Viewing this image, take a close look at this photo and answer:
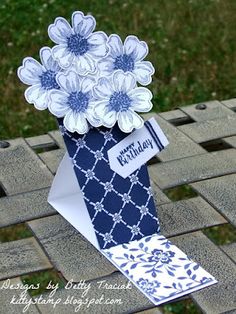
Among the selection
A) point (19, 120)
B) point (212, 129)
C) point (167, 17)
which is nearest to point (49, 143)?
point (212, 129)

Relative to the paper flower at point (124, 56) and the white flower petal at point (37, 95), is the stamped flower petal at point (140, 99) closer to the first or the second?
the paper flower at point (124, 56)

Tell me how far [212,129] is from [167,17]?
153cm

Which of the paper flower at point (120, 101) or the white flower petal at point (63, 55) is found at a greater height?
the white flower petal at point (63, 55)

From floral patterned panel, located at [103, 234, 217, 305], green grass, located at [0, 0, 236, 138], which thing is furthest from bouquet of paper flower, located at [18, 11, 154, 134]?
green grass, located at [0, 0, 236, 138]

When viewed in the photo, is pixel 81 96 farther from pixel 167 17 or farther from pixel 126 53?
pixel 167 17

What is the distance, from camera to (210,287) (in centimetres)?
125

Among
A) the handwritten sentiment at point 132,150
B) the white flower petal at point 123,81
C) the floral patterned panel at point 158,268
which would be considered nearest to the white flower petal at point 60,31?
the white flower petal at point 123,81

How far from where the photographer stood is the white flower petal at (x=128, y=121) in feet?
4.46

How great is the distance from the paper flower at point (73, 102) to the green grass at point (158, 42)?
1187 mm

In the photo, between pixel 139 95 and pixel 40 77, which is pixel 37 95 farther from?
pixel 139 95

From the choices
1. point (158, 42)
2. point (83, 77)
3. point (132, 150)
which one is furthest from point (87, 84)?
point (158, 42)

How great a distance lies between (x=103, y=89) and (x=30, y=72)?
122 mm

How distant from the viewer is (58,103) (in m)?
1.32

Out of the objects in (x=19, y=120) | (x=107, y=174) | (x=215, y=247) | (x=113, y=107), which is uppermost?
(x=113, y=107)
